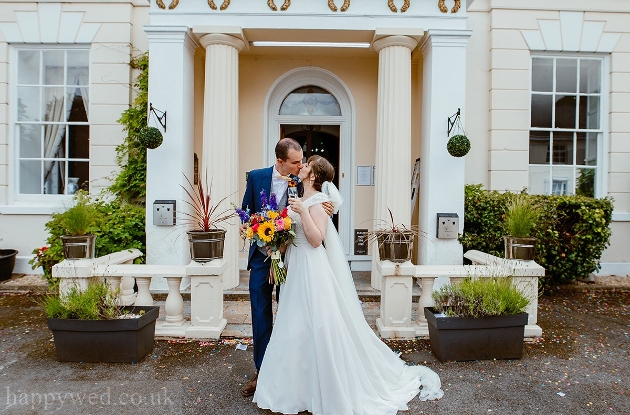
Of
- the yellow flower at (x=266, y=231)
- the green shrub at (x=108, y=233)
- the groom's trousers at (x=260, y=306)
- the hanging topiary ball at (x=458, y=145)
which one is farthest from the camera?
the hanging topiary ball at (x=458, y=145)

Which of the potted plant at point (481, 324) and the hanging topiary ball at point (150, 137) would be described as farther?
the hanging topiary ball at point (150, 137)

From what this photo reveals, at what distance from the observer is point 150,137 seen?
5590 millimetres

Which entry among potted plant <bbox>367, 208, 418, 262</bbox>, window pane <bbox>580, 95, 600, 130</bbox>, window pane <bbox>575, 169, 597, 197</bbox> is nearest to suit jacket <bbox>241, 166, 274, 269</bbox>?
potted plant <bbox>367, 208, 418, 262</bbox>

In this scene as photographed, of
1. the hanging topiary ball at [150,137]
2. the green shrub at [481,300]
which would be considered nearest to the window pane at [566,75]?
the green shrub at [481,300]

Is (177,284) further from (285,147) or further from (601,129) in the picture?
(601,129)

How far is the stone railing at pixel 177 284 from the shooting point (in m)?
4.21

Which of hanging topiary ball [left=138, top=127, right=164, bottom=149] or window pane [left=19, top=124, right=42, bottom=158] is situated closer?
hanging topiary ball [left=138, top=127, right=164, bottom=149]

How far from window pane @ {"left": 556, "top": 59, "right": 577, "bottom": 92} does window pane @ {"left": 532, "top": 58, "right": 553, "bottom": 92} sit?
0.13 meters

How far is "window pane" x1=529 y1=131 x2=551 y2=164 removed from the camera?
726cm

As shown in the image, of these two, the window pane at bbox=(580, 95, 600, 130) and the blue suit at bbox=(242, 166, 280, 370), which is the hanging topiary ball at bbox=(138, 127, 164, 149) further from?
the window pane at bbox=(580, 95, 600, 130)

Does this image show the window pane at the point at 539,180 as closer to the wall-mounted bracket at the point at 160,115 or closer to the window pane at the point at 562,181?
the window pane at the point at 562,181

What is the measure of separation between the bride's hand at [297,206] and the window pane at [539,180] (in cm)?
585

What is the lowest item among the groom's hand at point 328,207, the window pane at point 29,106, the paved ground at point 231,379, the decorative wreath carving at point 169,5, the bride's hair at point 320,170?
the paved ground at point 231,379

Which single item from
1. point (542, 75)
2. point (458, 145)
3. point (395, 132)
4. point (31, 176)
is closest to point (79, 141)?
point (31, 176)
